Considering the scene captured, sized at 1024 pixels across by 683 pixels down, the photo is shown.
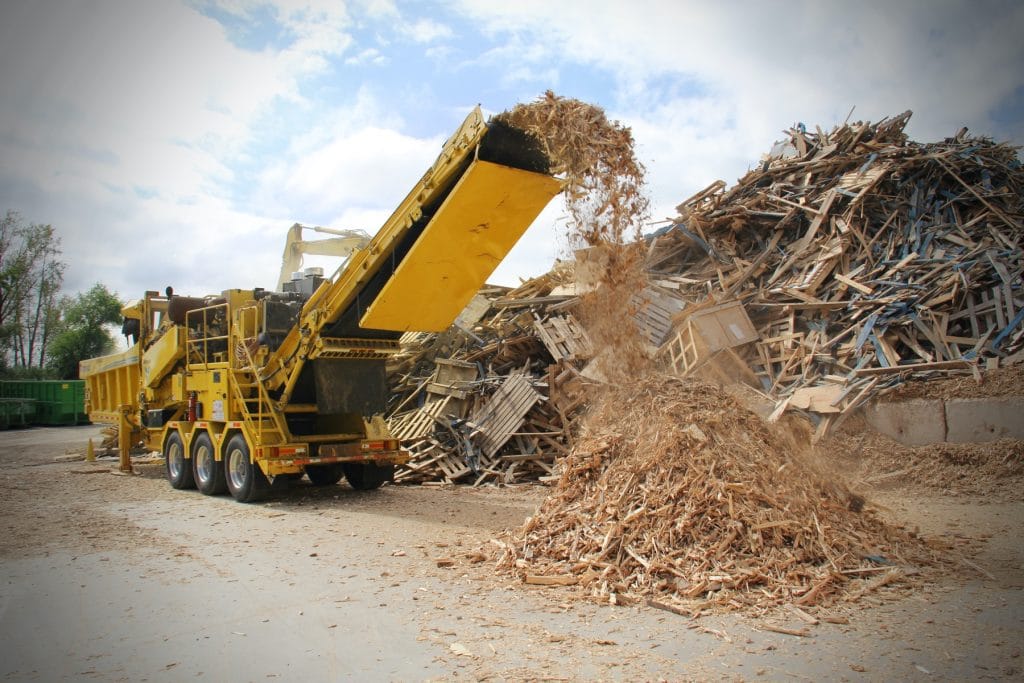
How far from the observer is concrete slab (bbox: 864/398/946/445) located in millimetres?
10609

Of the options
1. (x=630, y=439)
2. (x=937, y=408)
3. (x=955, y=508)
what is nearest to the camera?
(x=630, y=439)

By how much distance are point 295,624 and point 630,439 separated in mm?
3495

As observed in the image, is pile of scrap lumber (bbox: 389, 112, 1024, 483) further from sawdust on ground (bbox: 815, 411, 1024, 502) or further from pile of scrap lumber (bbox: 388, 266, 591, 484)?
sawdust on ground (bbox: 815, 411, 1024, 502)

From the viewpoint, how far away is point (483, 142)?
7.51 meters

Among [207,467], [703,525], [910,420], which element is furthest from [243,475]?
[910,420]

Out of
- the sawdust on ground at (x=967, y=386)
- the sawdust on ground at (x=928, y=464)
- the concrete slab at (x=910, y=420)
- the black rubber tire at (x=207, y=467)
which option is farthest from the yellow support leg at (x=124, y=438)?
the sawdust on ground at (x=967, y=386)

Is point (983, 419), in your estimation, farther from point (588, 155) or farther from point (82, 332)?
point (82, 332)

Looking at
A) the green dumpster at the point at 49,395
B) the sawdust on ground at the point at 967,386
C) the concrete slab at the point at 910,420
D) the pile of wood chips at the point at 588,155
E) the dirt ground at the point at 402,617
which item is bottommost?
the dirt ground at the point at 402,617

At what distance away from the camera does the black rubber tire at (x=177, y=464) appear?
37.6 ft

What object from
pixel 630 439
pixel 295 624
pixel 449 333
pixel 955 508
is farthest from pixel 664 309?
pixel 295 624

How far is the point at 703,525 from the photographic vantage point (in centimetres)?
584

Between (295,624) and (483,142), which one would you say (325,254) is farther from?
(295,624)

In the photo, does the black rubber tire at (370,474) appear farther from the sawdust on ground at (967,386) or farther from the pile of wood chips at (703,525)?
the sawdust on ground at (967,386)

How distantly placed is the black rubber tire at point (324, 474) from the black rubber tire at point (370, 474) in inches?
17.7
